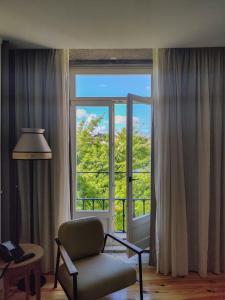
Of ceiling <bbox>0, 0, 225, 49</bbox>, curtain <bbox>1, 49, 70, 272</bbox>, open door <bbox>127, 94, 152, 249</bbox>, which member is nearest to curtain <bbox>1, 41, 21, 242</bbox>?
curtain <bbox>1, 49, 70, 272</bbox>

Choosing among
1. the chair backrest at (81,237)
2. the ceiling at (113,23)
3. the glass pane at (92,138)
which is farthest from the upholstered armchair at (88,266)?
the ceiling at (113,23)

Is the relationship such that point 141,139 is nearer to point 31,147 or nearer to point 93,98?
point 93,98

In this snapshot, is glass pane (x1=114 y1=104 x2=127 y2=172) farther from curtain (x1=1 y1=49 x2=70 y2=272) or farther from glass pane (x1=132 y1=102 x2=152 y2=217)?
curtain (x1=1 y1=49 x2=70 y2=272)

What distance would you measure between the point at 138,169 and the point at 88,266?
1253 millimetres

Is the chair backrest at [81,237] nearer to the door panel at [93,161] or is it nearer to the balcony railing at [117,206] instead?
the balcony railing at [117,206]

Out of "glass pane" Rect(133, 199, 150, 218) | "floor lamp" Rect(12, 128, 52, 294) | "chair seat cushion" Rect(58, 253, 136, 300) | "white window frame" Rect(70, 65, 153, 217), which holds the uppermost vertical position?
"white window frame" Rect(70, 65, 153, 217)

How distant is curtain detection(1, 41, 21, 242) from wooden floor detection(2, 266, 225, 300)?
650mm

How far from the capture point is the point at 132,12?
2098 millimetres

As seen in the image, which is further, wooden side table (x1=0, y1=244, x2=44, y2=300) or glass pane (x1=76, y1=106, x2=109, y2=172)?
glass pane (x1=76, y1=106, x2=109, y2=172)

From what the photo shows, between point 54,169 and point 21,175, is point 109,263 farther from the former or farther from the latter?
point 21,175

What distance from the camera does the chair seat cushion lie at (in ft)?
6.37

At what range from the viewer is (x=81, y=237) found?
7.96 ft

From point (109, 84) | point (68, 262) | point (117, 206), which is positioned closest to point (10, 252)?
point (68, 262)

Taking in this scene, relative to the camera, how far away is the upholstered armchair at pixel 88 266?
1943mm
